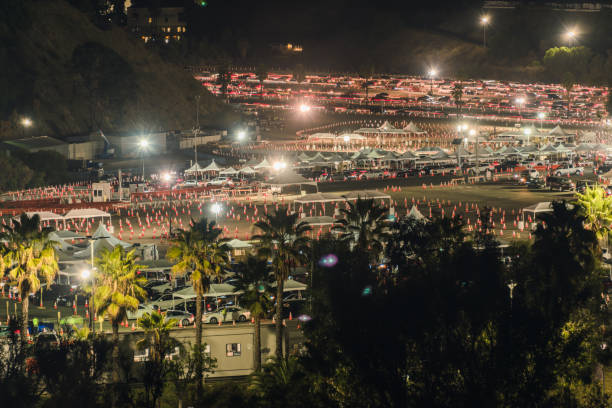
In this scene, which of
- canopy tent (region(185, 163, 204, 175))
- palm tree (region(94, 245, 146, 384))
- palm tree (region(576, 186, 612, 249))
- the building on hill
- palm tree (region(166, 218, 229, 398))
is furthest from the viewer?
the building on hill

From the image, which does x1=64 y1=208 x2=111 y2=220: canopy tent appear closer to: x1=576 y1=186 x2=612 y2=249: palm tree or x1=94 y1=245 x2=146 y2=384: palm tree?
x1=94 y1=245 x2=146 y2=384: palm tree

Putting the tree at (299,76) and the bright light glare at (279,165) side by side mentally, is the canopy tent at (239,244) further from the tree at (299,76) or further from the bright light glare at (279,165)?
the tree at (299,76)

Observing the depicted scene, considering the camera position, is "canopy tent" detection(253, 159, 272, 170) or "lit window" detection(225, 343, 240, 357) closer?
"lit window" detection(225, 343, 240, 357)

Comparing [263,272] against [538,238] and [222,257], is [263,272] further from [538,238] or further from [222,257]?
[538,238]

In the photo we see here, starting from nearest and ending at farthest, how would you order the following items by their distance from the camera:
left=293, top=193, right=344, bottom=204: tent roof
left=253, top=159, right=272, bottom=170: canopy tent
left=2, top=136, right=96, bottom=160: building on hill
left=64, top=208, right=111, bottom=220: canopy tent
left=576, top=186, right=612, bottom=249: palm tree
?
1. left=576, top=186, right=612, bottom=249: palm tree
2. left=64, top=208, right=111, bottom=220: canopy tent
3. left=293, top=193, right=344, bottom=204: tent roof
4. left=253, top=159, right=272, bottom=170: canopy tent
5. left=2, top=136, right=96, bottom=160: building on hill

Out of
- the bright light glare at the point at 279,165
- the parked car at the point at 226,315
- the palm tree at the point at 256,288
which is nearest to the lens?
the palm tree at the point at 256,288

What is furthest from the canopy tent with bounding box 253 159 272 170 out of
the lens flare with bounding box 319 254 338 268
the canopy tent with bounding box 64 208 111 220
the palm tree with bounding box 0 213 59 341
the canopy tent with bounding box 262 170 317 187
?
the palm tree with bounding box 0 213 59 341

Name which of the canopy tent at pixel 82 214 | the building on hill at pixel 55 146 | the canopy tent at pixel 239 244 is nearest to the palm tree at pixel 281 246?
the canopy tent at pixel 239 244
